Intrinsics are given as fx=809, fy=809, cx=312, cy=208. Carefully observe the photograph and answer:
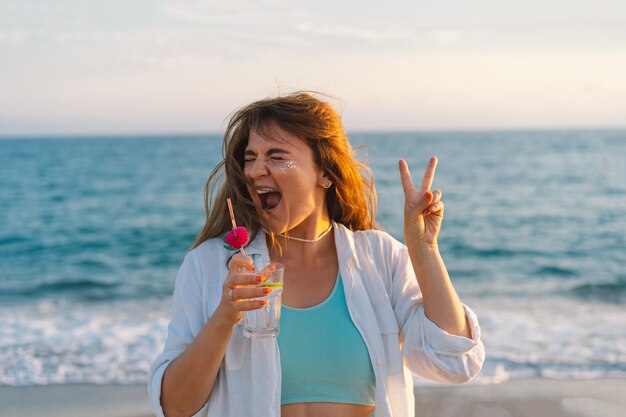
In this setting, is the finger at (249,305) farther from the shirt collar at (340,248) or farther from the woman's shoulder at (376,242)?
the woman's shoulder at (376,242)

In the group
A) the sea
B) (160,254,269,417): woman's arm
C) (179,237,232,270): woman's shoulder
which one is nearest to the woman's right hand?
(160,254,269,417): woman's arm

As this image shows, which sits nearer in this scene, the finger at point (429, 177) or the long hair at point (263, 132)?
the finger at point (429, 177)

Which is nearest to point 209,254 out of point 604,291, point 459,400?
point 459,400

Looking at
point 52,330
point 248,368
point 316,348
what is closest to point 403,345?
point 316,348

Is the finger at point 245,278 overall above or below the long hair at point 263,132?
below

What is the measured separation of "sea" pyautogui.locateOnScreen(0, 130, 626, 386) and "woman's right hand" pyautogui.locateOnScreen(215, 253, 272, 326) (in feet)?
4.17

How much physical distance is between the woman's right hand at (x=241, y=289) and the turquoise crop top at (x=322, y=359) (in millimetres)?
413

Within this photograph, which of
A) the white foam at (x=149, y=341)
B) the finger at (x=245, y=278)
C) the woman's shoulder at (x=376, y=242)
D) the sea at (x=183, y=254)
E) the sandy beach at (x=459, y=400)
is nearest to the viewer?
the finger at (x=245, y=278)

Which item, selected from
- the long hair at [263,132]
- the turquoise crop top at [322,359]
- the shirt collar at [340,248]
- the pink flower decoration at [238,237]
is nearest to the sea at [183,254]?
the long hair at [263,132]

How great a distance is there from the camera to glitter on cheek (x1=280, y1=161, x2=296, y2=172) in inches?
120

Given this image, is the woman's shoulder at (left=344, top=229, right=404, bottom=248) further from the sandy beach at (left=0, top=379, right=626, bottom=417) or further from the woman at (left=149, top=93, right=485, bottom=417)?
the sandy beach at (left=0, top=379, right=626, bottom=417)

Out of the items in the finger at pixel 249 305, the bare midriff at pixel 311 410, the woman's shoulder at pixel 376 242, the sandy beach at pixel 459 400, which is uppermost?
the woman's shoulder at pixel 376 242

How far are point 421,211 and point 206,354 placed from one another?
3.03 ft

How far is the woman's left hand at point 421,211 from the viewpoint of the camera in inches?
116
